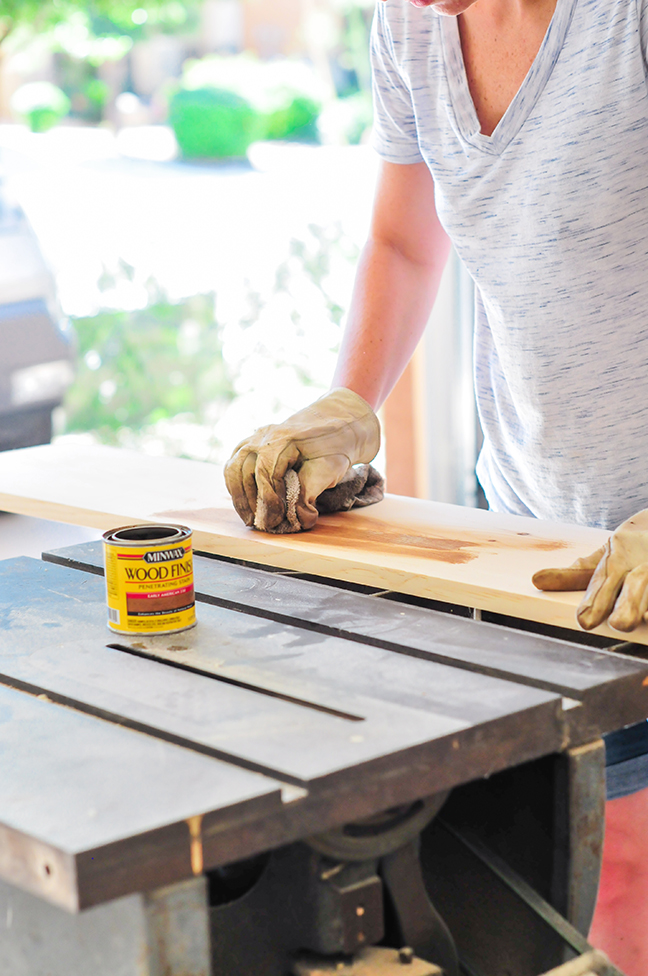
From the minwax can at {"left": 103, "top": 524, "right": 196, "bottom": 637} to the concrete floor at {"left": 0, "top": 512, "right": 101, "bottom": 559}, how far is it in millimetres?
2504

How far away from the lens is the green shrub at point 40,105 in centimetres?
681

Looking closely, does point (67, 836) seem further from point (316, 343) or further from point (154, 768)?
point (316, 343)

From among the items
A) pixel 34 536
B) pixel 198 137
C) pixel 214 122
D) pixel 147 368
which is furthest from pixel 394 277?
pixel 198 137

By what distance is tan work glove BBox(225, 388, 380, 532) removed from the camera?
1591 mm

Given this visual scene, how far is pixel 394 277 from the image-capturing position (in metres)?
2.03

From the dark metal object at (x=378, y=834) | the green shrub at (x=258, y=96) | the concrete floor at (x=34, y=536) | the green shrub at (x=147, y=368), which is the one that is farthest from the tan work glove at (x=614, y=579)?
the green shrub at (x=258, y=96)

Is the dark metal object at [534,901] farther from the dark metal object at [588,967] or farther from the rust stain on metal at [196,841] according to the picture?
the rust stain on metal at [196,841]

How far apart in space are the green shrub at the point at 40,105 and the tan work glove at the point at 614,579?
6.35 meters

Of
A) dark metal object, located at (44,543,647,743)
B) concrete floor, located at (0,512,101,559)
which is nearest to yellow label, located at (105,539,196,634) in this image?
dark metal object, located at (44,543,647,743)

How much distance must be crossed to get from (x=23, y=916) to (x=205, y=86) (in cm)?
593

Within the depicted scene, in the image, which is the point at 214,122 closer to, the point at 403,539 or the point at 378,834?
the point at 403,539

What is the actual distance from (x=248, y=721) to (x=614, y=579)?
48 cm

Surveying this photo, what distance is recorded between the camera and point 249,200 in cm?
576

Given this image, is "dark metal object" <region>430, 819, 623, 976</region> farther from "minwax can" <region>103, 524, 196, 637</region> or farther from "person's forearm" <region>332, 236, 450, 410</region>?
"person's forearm" <region>332, 236, 450, 410</region>
